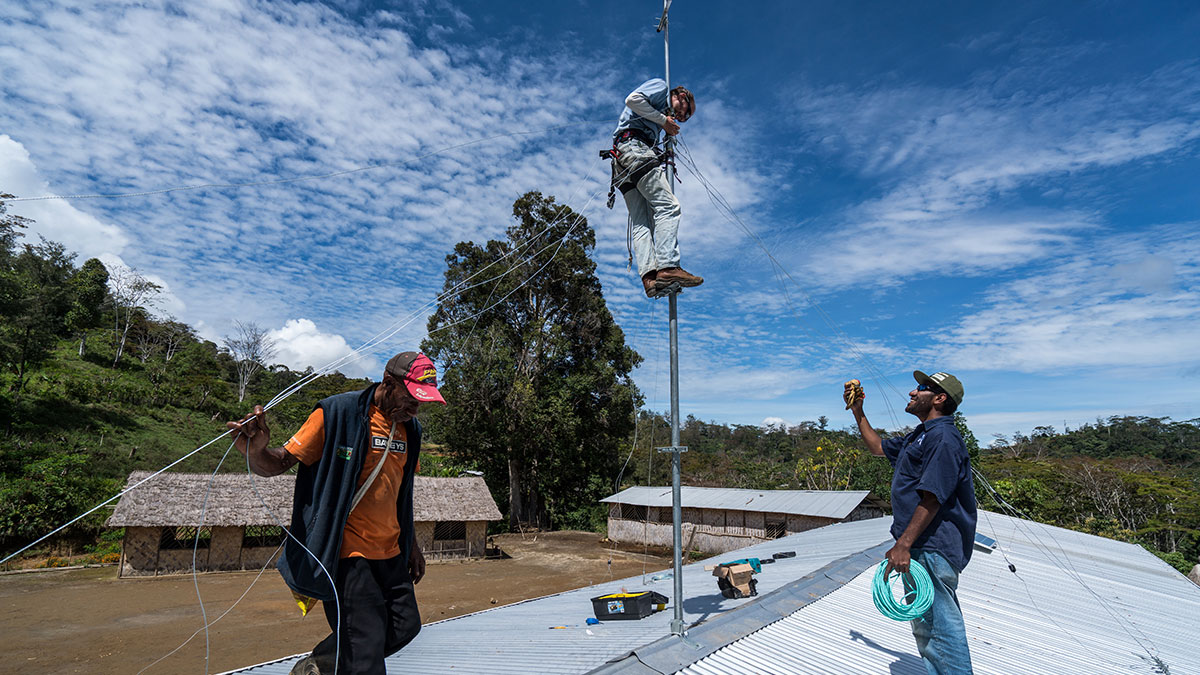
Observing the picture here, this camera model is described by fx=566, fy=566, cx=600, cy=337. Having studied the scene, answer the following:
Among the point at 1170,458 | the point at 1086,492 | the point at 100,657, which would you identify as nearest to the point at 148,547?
the point at 100,657

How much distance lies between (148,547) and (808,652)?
22.2 metres

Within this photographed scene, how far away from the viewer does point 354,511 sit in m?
2.54

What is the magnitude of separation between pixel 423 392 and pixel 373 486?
0.50m

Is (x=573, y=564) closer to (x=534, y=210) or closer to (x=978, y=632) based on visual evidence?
(x=534, y=210)

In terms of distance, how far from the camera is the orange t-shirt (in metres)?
2.47

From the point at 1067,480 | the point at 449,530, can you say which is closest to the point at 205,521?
the point at 449,530

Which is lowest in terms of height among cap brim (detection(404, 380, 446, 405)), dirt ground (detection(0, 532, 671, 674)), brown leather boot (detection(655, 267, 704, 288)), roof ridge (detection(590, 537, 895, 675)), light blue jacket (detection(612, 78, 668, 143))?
dirt ground (detection(0, 532, 671, 674))

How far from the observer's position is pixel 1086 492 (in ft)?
97.8

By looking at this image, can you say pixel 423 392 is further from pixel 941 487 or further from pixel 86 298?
pixel 86 298

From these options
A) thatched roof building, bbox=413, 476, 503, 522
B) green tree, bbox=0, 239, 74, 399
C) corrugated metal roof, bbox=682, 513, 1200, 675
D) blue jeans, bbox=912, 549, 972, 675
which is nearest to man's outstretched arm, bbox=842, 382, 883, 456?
blue jeans, bbox=912, 549, 972, 675

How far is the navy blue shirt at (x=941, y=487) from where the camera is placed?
2713mm

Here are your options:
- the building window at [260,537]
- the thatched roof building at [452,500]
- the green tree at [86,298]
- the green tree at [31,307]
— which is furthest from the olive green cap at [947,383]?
the green tree at [86,298]

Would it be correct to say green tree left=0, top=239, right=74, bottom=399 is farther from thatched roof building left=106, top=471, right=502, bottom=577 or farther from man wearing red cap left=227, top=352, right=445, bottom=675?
man wearing red cap left=227, top=352, right=445, bottom=675

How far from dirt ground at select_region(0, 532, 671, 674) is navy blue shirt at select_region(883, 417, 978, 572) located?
12.2 metres
